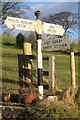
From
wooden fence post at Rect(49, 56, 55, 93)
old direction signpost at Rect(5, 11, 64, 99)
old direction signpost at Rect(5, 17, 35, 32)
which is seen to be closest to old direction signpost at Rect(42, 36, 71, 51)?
old direction signpost at Rect(5, 11, 64, 99)

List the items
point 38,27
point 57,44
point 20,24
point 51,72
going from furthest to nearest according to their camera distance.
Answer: point 51,72 < point 57,44 < point 38,27 < point 20,24

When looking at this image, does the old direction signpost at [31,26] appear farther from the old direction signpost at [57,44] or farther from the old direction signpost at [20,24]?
the old direction signpost at [57,44]

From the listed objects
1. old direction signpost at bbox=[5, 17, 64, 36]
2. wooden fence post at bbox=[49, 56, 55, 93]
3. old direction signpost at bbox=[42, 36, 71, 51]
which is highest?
old direction signpost at bbox=[5, 17, 64, 36]

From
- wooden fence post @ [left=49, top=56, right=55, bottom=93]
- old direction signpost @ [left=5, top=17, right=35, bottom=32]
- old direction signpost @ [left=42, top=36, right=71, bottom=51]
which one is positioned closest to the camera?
old direction signpost @ [left=5, top=17, right=35, bottom=32]

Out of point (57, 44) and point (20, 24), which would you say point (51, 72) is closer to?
point (57, 44)

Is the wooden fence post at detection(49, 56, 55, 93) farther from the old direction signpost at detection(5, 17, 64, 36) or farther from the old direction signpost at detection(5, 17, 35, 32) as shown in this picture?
the old direction signpost at detection(5, 17, 35, 32)

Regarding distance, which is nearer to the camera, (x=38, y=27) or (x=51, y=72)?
(x=38, y=27)

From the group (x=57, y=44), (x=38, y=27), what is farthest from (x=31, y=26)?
(x=57, y=44)

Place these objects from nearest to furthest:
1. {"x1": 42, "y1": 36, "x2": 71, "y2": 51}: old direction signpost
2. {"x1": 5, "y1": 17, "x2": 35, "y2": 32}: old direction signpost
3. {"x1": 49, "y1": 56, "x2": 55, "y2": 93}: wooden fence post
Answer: {"x1": 5, "y1": 17, "x2": 35, "y2": 32}: old direction signpost, {"x1": 42, "y1": 36, "x2": 71, "y2": 51}: old direction signpost, {"x1": 49, "y1": 56, "x2": 55, "y2": 93}: wooden fence post

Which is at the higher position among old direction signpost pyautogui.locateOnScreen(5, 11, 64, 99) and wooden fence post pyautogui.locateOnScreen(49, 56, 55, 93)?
old direction signpost pyautogui.locateOnScreen(5, 11, 64, 99)

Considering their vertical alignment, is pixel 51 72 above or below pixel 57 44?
below

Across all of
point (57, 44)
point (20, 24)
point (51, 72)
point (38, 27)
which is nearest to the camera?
point (20, 24)

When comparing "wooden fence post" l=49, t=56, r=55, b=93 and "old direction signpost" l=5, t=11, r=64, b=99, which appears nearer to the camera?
"old direction signpost" l=5, t=11, r=64, b=99

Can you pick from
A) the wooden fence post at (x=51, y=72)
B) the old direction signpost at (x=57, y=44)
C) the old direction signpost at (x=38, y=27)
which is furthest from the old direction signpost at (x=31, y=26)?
the wooden fence post at (x=51, y=72)
